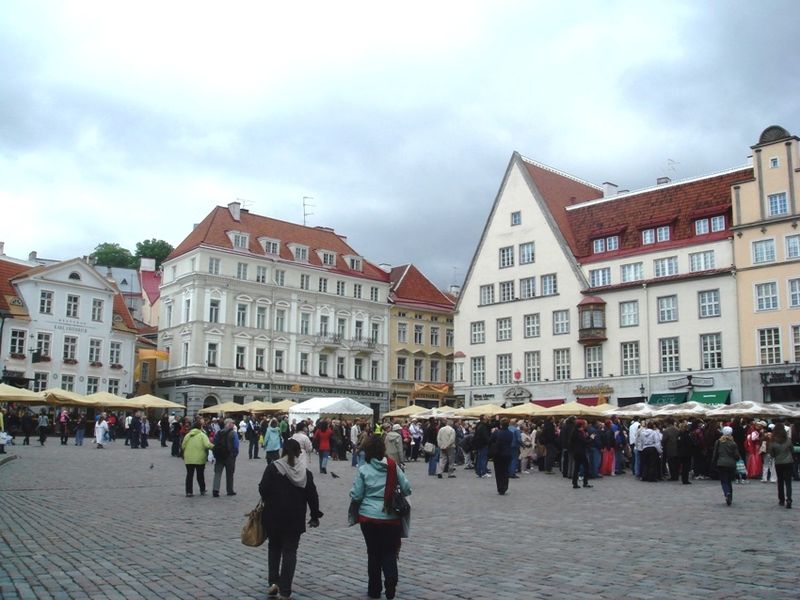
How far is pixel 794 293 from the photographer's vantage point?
44.5 m

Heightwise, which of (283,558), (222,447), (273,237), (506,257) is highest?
(273,237)

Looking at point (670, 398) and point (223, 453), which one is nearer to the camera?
point (223, 453)

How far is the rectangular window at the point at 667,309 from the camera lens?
163 ft

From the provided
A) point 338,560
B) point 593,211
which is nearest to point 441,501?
point 338,560

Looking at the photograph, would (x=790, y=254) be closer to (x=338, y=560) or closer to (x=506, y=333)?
(x=506, y=333)

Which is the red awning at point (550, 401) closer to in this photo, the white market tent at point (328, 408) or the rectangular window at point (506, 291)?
the rectangular window at point (506, 291)

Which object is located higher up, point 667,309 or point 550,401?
point 667,309

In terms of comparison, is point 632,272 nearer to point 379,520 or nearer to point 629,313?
point 629,313

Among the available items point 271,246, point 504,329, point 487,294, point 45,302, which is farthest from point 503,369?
point 45,302

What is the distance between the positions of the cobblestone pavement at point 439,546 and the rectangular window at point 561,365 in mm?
33994

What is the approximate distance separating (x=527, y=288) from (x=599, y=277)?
5523mm

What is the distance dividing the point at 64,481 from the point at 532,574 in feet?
49.0

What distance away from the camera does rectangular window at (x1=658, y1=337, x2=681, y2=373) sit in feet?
161

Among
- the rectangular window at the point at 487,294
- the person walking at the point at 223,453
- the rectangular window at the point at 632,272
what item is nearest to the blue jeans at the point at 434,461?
the person walking at the point at 223,453
